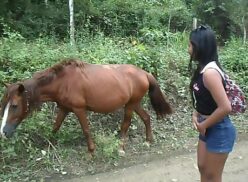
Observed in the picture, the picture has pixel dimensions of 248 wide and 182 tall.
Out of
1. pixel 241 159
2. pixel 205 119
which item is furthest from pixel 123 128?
pixel 205 119

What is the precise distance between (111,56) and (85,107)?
7.26 feet

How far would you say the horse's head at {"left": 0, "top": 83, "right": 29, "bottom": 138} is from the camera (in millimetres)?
5180

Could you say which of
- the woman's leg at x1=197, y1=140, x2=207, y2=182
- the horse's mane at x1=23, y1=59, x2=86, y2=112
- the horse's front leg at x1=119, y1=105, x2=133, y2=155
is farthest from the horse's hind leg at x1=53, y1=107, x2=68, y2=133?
the woman's leg at x1=197, y1=140, x2=207, y2=182

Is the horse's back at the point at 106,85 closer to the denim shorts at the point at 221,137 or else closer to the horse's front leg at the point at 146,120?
the horse's front leg at the point at 146,120

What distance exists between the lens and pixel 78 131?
21.1ft

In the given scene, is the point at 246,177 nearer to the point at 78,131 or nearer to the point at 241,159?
the point at 241,159

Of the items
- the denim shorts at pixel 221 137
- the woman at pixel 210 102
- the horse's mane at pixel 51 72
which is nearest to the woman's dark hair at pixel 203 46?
the woman at pixel 210 102

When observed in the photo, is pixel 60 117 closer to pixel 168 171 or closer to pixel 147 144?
pixel 147 144

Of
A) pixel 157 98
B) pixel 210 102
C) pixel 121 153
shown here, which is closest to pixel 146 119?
pixel 157 98

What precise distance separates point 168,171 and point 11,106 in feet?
7.36

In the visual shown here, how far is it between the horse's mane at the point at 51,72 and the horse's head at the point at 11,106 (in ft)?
1.23

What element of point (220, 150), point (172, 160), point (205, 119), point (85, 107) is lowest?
point (172, 160)

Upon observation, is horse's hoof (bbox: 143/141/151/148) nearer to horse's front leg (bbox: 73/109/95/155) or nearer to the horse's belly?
the horse's belly

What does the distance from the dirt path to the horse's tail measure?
82cm
